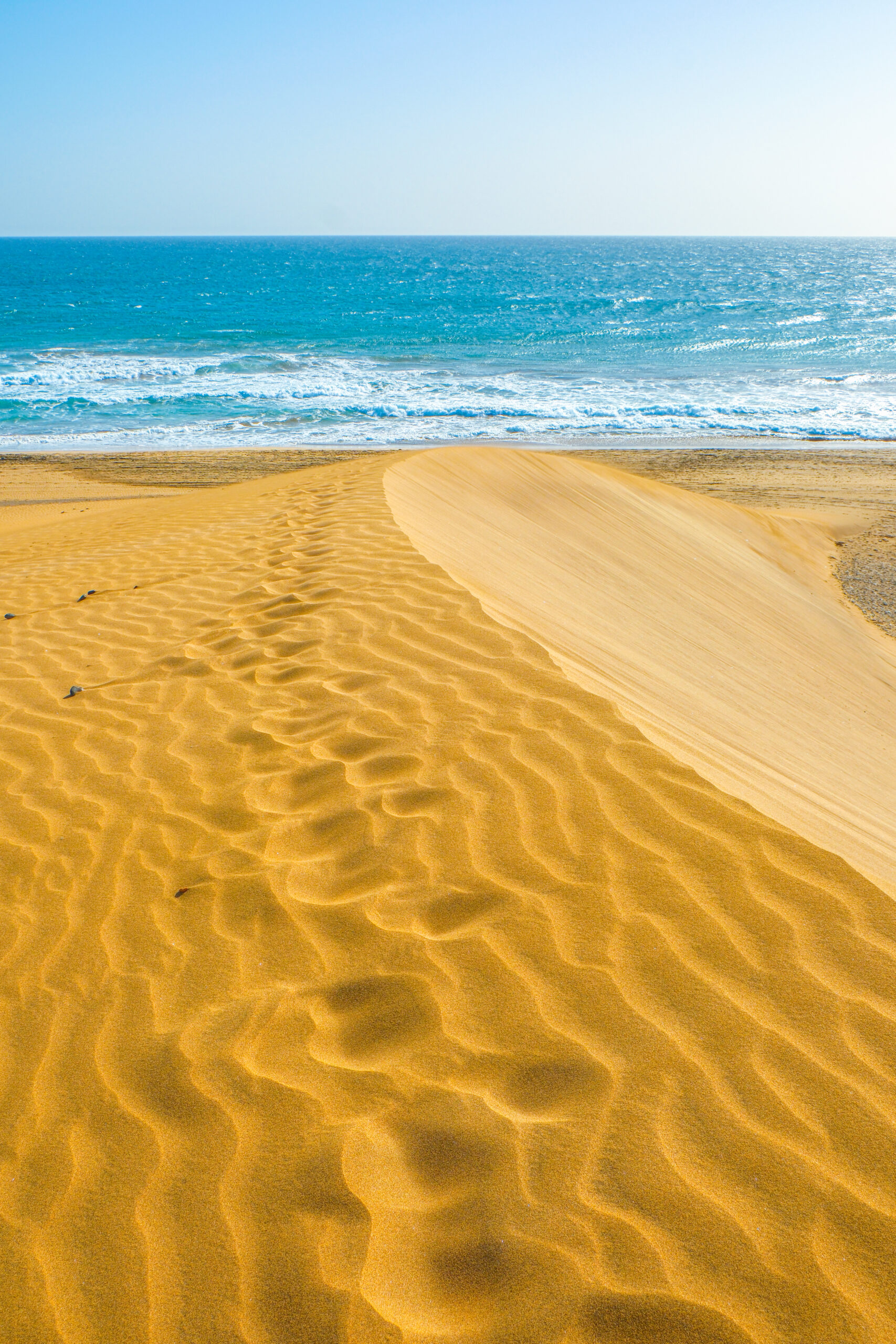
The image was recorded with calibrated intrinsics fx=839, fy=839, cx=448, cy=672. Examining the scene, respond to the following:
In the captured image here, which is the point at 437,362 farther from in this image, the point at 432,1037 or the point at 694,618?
the point at 432,1037

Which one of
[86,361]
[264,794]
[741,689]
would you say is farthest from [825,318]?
[264,794]

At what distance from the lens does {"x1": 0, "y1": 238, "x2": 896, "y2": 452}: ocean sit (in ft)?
68.0

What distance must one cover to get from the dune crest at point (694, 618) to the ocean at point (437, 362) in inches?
394

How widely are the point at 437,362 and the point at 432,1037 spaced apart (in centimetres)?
3030

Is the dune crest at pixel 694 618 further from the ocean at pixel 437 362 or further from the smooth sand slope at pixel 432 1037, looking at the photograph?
the ocean at pixel 437 362

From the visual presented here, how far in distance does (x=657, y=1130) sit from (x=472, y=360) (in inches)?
1223

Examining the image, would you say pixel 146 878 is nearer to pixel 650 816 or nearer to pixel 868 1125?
pixel 650 816

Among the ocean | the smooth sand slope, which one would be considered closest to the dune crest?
the smooth sand slope

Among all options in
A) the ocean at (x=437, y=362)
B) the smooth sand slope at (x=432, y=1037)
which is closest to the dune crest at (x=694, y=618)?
the smooth sand slope at (x=432, y=1037)

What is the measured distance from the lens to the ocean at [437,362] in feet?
68.0

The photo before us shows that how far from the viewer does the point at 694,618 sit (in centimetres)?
664

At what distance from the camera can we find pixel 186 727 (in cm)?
378

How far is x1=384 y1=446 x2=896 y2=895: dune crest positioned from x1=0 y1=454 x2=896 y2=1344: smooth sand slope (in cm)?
47

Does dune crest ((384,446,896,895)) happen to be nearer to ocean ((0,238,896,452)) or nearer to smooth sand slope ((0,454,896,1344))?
smooth sand slope ((0,454,896,1344))
